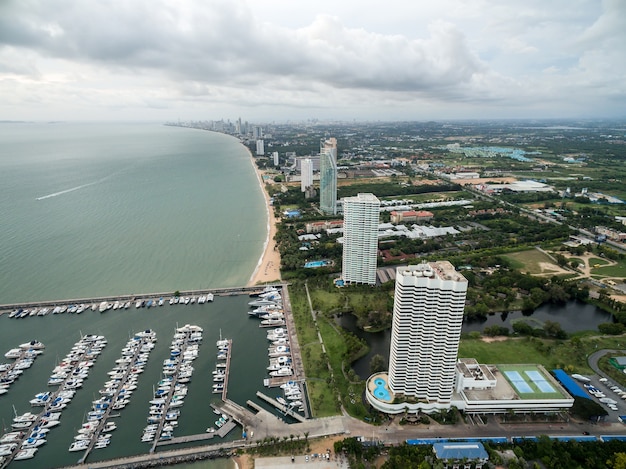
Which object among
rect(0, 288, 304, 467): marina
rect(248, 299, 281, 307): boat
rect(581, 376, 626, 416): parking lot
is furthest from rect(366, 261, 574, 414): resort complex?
rect(248, 299, 281, 307): boat

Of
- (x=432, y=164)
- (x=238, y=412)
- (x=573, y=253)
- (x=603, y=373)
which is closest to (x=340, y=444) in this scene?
(x=238, y=412)

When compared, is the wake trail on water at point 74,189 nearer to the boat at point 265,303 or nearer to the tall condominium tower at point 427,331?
the boat at point 265,303

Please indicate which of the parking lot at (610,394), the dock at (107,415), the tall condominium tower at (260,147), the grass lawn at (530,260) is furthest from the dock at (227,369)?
the tall condominium tower at (260,147)

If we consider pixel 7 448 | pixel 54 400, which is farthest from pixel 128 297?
pixel 7 448

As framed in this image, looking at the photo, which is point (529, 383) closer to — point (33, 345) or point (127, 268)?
point (33, 345)

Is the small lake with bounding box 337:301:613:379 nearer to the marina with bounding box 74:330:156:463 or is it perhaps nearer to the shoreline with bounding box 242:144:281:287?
the shoreline with bounding box 242:144:281:287

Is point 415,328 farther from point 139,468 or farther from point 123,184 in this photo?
point 123,184
